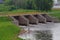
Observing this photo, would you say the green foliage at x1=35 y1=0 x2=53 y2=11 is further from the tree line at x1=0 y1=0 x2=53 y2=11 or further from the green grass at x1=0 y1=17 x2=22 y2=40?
the green grass at x1=0 y1=17 x2=22 y2=40

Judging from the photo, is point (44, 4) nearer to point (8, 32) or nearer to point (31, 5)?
point (31, 5)

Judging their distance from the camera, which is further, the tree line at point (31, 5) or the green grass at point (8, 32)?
the tree line at point (31, 5)

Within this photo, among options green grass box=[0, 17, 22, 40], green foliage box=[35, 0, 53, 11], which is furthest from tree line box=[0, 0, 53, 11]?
green grass box=[0, 17, 22, 40]

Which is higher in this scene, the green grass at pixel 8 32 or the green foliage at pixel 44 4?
the green grass at pixel 8 32

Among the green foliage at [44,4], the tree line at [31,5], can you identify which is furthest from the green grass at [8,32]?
the green foliage at [44,4]

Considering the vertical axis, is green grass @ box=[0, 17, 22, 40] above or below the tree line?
above

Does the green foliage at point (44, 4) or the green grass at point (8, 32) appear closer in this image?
the green grass at point (8, 32)

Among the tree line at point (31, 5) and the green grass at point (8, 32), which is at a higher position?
the green grass at point (8, 32)

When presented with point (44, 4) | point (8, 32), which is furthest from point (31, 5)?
point (8, 32)

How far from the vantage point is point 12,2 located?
142 ft

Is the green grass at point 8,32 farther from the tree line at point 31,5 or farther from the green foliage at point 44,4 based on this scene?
the green foliage at point 44,4

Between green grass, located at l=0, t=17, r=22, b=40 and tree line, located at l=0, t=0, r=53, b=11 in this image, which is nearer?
green grass, located at l=0, t=17, r=22, b=40

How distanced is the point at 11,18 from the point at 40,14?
608 centimetres

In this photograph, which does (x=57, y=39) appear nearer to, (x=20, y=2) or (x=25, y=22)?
(x=25, y=22)
